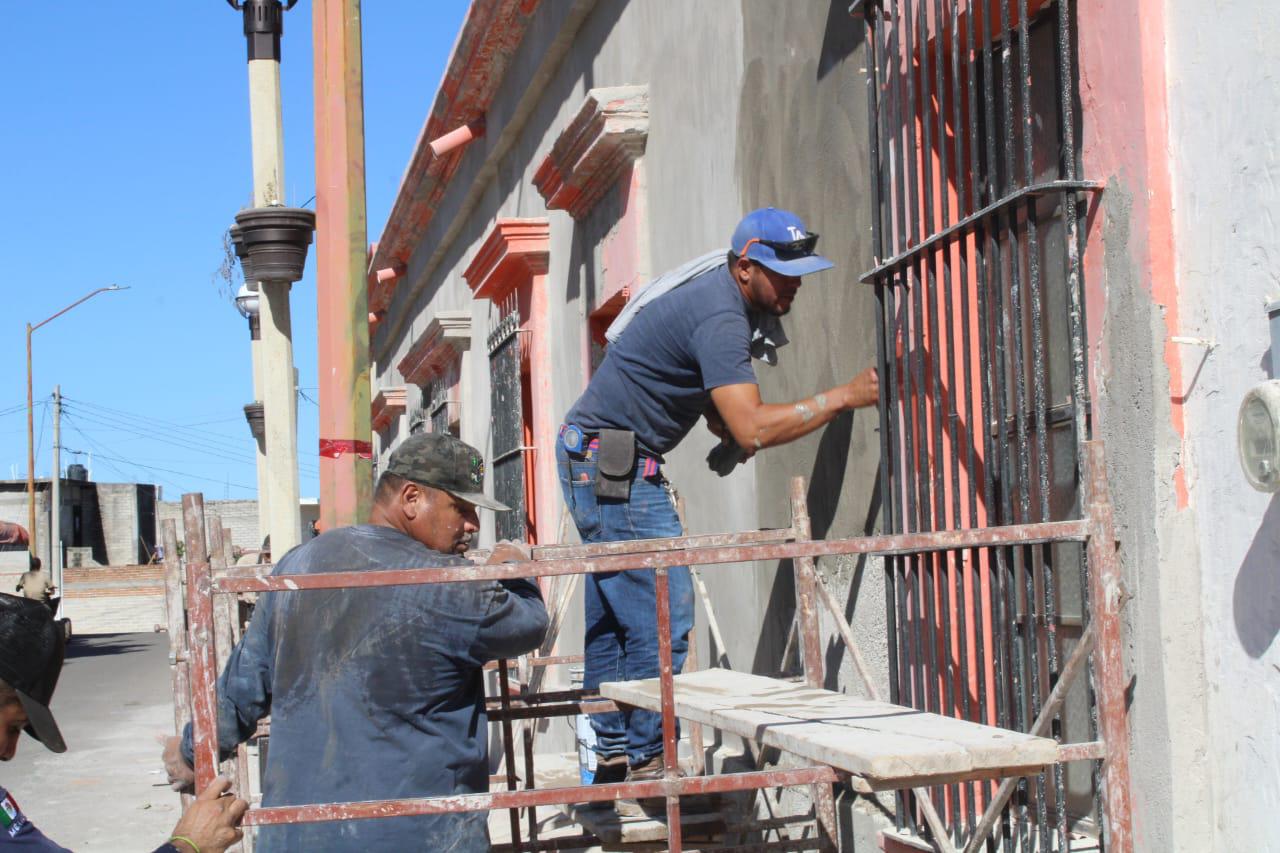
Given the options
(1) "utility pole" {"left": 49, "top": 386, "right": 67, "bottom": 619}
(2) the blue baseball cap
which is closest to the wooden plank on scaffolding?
(2) the blue baseball cap

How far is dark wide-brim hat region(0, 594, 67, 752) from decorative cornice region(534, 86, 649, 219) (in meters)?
5.30

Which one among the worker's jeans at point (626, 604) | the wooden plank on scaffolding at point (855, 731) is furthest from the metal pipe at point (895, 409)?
the worker's jeans at point (626, 604)

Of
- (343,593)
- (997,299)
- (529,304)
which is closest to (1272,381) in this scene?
(997,299)

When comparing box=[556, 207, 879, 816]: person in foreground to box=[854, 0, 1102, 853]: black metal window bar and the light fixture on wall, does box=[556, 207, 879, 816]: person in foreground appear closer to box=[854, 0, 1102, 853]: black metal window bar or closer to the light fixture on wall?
box=[854, 0, 1102, 853]: black metal window bar

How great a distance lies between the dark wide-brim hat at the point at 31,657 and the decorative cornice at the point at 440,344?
11112 millimetres

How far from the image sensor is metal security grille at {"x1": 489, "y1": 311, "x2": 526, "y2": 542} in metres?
11.1

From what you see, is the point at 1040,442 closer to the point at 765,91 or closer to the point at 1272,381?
the point at 1272,381

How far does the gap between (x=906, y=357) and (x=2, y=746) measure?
2.72 m

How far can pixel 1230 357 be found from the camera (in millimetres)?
3104

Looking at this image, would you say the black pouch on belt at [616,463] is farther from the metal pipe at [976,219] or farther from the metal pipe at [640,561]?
the metal pipe at [640,561]

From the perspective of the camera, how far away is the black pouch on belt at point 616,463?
4.77 meters

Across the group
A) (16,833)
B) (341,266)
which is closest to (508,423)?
(341,266)

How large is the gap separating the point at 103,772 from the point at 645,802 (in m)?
8.45

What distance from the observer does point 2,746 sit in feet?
9.14
